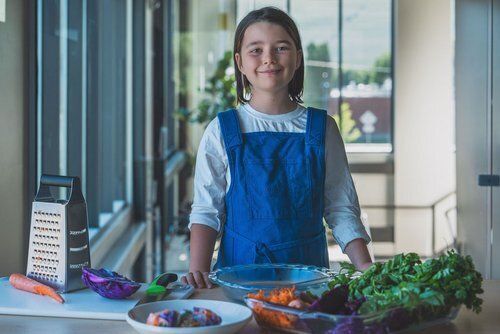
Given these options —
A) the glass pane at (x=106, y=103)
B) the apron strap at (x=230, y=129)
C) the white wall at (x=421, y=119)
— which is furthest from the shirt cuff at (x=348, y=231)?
the white wall at (x=421, y=119)

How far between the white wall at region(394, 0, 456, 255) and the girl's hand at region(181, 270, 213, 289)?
451 cm

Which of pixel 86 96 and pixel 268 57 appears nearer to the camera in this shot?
pixel 268 57

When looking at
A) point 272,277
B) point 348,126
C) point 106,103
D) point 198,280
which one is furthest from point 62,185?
point 348,126

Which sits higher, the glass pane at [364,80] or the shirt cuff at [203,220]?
the glass pane at [364,80]

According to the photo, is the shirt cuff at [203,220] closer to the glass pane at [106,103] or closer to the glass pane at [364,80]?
the glass pane at [106,103]

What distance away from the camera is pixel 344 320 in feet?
4.25

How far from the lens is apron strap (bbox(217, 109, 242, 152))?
2016mm

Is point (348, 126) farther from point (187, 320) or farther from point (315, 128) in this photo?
point (187, 320)

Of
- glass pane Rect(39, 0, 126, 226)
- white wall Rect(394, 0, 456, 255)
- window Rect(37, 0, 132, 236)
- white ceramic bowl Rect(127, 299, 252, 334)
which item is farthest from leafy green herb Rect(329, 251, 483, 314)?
white wall Rect(394, 0, 456, 255)

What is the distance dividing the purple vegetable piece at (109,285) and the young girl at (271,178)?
0.32 metres

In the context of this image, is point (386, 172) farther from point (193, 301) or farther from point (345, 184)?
point (193, 301)

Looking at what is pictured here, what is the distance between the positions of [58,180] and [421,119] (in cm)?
470

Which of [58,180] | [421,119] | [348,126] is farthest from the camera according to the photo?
[348,126]

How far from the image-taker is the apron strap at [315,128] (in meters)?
2.04
